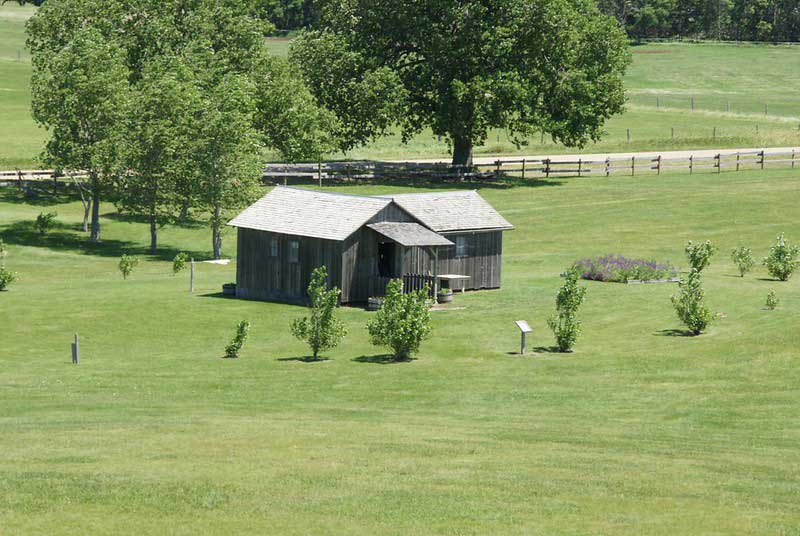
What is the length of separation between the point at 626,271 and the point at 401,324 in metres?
16.4

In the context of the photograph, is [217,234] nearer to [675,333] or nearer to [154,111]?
[154,111]

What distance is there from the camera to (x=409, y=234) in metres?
47.6

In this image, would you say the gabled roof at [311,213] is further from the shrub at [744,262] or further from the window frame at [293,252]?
the shrub at [744,262]

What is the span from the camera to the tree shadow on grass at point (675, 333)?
39781 mm

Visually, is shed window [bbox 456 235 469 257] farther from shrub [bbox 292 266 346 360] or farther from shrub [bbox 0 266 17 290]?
shrub [bbox 0 266 17 290]

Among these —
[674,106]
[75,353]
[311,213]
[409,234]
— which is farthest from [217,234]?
[674,106]

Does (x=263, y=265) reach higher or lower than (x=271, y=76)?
lower

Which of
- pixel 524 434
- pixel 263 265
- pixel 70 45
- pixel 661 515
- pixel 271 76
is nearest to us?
pixel 661 515

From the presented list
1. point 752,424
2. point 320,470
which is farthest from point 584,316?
point 320,470

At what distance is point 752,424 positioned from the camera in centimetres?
2809

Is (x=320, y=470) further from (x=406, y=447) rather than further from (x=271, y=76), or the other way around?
(x=271, y=76)

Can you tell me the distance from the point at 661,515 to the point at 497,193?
201 ft

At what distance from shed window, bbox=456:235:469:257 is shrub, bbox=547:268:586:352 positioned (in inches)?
410

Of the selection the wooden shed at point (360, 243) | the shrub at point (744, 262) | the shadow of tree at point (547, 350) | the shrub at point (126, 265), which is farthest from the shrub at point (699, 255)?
the shrub at point (126, 265)
